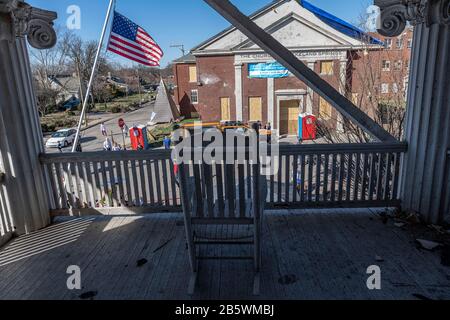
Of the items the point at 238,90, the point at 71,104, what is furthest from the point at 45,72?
the point at 238,90

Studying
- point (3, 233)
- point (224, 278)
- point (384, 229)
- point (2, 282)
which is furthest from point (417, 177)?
point (3, 233)

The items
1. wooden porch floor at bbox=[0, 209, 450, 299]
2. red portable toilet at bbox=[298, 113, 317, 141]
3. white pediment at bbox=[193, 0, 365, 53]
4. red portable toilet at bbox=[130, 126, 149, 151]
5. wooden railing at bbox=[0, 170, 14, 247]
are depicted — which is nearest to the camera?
wooden porch floor at bbox=[0, 209, 450, 299]

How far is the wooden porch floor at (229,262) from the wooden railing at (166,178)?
0.60ft

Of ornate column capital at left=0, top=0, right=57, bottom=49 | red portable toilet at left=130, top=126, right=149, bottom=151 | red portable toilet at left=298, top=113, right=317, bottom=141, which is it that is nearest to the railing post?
ornate column capital at left=0, top=0, right=57, bottom=49

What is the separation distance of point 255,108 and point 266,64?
3.26 meters

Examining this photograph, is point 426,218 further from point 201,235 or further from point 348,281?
point 201,235

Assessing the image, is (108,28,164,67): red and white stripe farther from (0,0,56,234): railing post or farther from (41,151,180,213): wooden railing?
(41,151,180,213): wooden railing

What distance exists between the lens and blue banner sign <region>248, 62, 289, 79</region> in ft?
69.9

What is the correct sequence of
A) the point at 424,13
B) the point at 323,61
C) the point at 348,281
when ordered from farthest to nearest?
the point at 323,61 → the point at 424,13 → the point at 348,281

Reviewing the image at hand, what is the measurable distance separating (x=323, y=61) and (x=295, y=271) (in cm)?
2020

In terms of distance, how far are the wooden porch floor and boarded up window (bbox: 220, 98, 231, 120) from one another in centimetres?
2045

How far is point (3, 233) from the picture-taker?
3227 millimetres

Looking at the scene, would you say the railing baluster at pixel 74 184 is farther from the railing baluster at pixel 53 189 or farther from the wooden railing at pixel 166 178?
the railing baluster at pixel 53 189

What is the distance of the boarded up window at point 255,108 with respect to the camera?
74.5 ft
